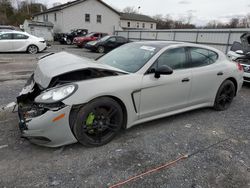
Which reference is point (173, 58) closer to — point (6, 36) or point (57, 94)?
point (57, 94)

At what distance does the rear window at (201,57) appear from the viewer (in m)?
3.60

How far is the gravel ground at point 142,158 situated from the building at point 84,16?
87.6 ft

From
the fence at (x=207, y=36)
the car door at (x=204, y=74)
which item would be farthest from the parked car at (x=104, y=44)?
the car door at (x=204, y=74)

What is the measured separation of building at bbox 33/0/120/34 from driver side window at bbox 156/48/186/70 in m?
26.8

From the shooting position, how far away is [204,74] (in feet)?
11.9

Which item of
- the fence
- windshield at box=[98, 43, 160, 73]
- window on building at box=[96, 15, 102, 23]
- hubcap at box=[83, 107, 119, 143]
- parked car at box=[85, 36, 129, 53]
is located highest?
window on building at box=[96, 15, 102, 23]

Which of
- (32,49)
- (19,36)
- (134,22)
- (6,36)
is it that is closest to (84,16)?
(32,49)

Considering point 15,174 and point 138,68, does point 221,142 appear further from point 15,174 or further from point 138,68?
point 15,174

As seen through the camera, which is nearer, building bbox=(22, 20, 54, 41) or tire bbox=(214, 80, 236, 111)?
tire bbox=(214, 80, 236, 111)

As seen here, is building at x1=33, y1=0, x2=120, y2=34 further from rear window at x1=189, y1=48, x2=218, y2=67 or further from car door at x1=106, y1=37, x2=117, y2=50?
rear window at x1=189, y1=48, x2=218, y2=67

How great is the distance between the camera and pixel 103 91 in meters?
2.55

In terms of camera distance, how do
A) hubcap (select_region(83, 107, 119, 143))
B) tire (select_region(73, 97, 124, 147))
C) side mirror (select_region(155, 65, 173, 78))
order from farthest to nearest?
side mirror (select_region(155, 65, 173, 78))
hubcap (select_region(83, 107, 119, 143))
tire (select_region(73, 97, 124, 147))

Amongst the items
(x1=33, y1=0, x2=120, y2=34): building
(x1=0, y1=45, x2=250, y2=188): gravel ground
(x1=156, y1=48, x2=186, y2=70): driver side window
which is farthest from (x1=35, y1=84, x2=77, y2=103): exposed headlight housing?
(x1=33, y1=0, x2=120, y2=34): building

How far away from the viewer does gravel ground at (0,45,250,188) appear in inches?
85.4
